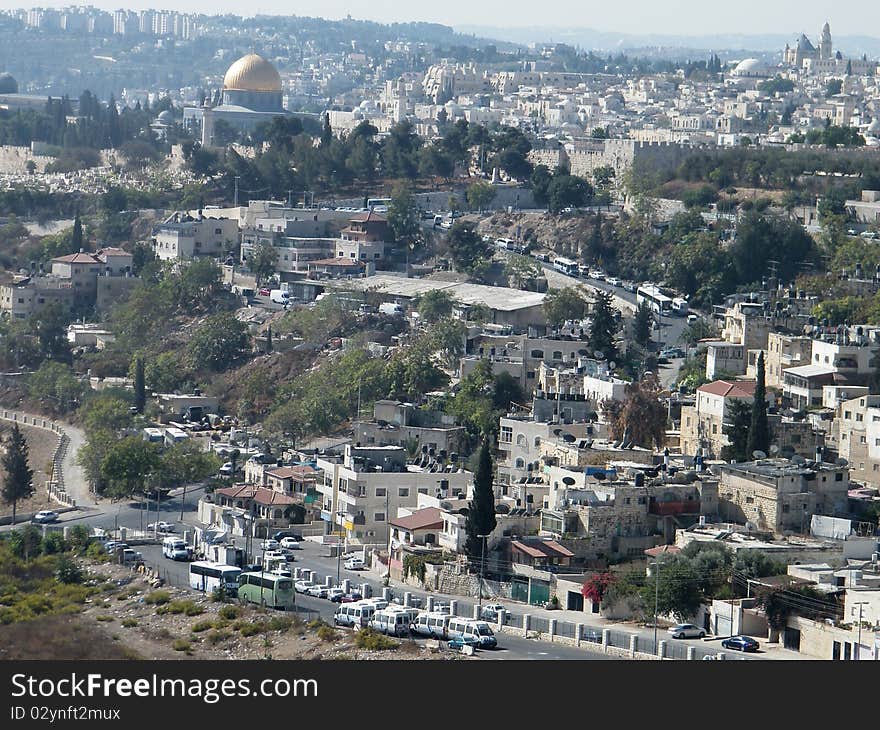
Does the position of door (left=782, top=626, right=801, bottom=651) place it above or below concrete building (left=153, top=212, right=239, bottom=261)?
above

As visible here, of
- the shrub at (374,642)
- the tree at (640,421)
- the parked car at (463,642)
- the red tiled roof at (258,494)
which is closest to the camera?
the shrub at (374,642)

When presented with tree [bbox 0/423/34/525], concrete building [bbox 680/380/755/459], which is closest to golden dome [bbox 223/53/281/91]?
tree [bbox 0/423/34/525]

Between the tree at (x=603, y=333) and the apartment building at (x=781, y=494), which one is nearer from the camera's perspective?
the apartment building at (x=781, y=494)

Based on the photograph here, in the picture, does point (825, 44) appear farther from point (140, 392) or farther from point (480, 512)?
point (480, 512)

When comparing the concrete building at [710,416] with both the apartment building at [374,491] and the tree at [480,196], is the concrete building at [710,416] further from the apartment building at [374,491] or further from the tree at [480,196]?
the tree at [480,196]

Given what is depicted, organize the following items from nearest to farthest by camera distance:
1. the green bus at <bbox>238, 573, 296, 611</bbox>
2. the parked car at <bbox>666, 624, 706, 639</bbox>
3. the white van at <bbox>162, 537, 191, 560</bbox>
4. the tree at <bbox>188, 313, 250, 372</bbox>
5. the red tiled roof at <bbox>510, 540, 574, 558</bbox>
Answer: the parked car at <bbox>666, 624, 706, 639</bbox>
the green bus at <bbox>238, 573, 296, 611</bbox>
the red tiled roof at <bbox>510, 540, 574, 558</bbox>
the white van at <bbox>162, 537, 191, 560</bbox>
the tree at <bbox>188, 313, 250, 372</bbox>

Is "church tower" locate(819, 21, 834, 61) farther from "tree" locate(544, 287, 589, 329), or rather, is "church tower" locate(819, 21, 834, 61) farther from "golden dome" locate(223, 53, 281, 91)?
"tree" locate(544, 287, 589, 329)

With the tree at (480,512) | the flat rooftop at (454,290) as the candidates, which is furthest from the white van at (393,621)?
the flat rooftop at (454,290)
